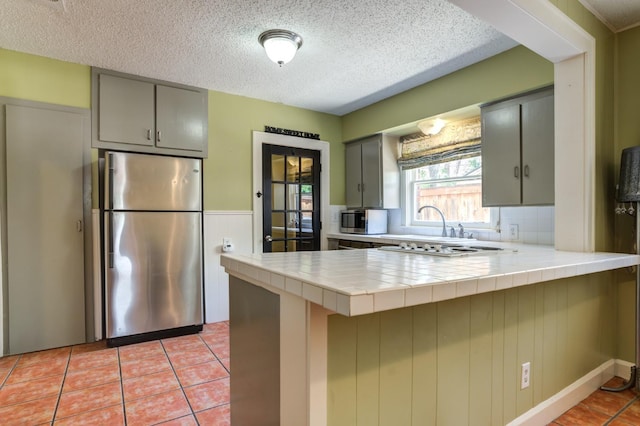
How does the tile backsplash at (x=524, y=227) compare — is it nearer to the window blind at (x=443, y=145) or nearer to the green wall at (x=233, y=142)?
the window blind at (x=443, y=145)

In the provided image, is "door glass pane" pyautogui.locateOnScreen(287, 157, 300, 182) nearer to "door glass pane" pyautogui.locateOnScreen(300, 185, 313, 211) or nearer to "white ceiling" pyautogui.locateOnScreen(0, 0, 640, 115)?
"door glass pane" pyautogui.locateOnScreen(300, 185, 313, 211)

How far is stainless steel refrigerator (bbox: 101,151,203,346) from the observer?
286 cm

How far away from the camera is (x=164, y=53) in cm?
274

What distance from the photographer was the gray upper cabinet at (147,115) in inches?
119

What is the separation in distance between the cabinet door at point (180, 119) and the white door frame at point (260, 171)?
61 centimetres

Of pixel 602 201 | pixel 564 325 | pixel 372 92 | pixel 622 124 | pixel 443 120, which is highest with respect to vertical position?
pixel 372 92

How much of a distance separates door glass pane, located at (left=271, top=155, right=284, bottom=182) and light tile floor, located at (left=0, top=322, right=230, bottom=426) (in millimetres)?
1890

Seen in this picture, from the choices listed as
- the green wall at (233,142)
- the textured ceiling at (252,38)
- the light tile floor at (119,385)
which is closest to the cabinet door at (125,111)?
the textured ceiling at (252,38)

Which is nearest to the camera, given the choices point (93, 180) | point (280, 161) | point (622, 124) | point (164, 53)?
point (622, 124)

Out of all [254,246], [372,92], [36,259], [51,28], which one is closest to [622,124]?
[372,92]

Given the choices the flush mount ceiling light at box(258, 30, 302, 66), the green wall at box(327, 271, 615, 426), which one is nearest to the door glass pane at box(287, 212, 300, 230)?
the flush mount ceiling light at box(258, 30, 302, 66)

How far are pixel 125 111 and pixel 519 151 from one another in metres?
3.37

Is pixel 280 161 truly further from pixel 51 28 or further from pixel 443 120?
pixel 51 28

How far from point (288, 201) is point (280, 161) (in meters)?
0.48
